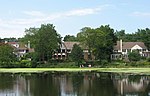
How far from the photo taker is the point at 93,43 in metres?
97.5

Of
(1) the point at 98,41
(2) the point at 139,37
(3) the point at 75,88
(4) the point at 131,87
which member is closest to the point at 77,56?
(1) the point at 98,41

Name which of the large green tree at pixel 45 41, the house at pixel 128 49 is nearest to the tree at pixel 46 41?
the large green tree at pixel 45 41

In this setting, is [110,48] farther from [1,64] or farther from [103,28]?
[1,64]

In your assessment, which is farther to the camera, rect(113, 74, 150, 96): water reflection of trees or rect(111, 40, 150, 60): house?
rect(111, 40, 150, 60): house


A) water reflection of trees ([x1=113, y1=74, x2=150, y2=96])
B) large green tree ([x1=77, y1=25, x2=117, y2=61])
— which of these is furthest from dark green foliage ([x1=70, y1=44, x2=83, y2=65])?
water reflection of trees ([x1=113, y1=74, x2=150, y2=96])

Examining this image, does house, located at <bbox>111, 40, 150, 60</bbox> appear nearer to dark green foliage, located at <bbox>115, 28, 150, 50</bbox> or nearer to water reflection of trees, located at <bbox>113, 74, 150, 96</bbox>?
dark green foliage, located at <bbox>115, 28, 150, 50</bbox>

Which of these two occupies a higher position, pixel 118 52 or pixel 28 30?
pixel 28 30

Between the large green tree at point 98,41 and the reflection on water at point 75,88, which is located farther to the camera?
the large green tree at point 98,41

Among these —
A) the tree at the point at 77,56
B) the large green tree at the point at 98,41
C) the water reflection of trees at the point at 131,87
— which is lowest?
the water reflection of trees at the point at 131,87

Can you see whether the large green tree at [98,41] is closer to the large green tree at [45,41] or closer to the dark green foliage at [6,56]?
the large green tree at [45,41]

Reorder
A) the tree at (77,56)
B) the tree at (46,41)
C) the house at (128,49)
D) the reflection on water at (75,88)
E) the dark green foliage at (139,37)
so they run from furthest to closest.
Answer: the dark green foliage at (139,37) < the house at (128,49) < the tree at (46,41) < the tree at (77,56) < the reflection on water at (75,88)

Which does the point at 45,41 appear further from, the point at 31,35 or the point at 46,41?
the point at 31,35

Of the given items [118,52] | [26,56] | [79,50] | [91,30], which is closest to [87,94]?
[79,50]

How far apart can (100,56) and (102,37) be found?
545 cm
